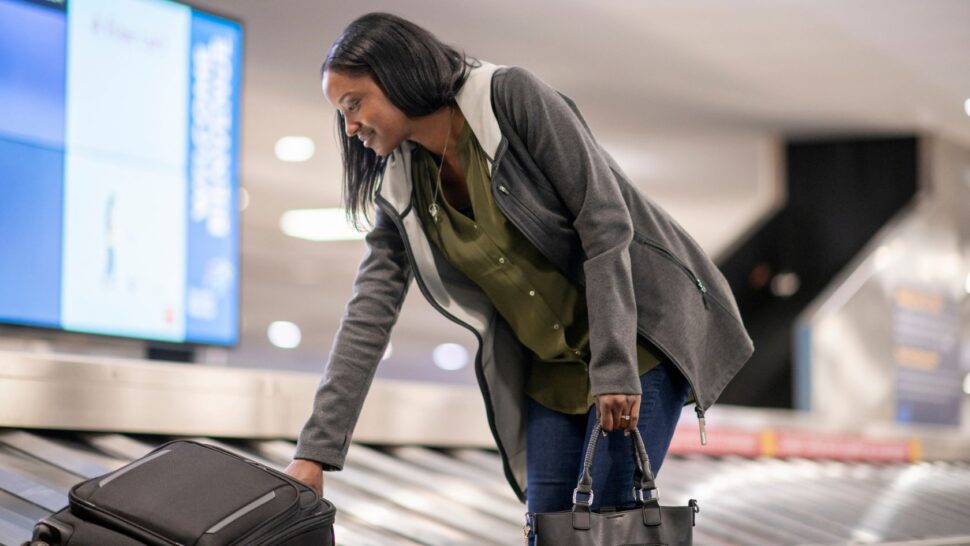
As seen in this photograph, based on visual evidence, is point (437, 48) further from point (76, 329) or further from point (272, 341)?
point (272, 341)

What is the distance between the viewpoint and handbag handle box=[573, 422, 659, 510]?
8.08ft

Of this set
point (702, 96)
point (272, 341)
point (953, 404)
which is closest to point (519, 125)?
point (702, 96)

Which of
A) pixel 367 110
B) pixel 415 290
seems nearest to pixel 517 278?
pixel 367 110

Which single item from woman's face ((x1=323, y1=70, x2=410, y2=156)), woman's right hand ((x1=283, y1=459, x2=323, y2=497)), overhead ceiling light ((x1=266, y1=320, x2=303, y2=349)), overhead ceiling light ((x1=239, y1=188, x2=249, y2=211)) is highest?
overhead ceiling light ((x1=239, y1=188, x2=249, y2=211))

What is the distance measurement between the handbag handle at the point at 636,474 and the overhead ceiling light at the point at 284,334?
1700cm

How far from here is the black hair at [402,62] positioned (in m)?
2.56

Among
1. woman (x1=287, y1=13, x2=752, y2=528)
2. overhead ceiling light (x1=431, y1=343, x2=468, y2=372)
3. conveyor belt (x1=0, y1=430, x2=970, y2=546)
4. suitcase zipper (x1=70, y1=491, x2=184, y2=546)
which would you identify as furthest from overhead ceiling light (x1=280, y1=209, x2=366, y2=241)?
suitcase zipper (x1=70, y1=491, x2=184, y2=546)

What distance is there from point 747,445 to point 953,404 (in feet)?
16.6

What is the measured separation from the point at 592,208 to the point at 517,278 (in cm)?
24

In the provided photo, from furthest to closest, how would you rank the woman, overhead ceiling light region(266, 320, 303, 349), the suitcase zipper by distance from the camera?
overhead ceiling light region(266, 320, 303, 349) → the woman → the suitcase zipper

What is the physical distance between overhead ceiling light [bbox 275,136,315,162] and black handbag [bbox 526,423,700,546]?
31.5 feet

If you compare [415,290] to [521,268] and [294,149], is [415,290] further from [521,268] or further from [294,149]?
[521,268]

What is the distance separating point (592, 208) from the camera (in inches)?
Answer: 99.8

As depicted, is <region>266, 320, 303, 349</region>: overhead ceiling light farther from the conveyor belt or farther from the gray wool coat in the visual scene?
the gray wool coat
